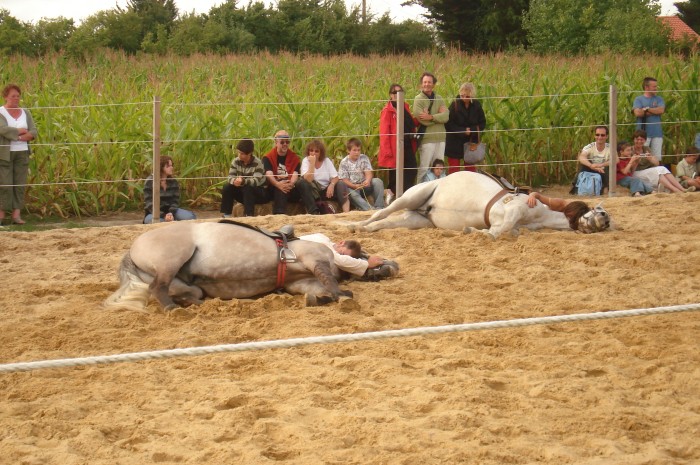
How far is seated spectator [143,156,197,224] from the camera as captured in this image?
11039 mm

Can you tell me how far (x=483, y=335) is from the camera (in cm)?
604

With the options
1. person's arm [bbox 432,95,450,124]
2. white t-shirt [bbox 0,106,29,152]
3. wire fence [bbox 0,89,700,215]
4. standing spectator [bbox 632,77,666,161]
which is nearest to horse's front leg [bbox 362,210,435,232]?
wire fence [bbox 0,89,700,215]

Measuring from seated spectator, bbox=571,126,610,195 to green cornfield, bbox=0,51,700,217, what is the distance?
0.80 m

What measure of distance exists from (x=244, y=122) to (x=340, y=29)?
25698 mm

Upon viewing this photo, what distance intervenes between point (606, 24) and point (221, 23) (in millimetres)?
13469

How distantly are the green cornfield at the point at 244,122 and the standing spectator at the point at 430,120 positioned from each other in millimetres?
664

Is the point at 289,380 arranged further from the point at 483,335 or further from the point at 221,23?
the point at 221,23

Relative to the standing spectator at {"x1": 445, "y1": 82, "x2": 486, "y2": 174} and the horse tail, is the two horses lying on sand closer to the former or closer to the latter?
the horse tail

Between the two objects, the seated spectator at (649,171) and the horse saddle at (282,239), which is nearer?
the horse saddle at (282,239)

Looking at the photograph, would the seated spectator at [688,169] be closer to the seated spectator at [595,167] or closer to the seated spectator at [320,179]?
the seated spectator at [595,167]

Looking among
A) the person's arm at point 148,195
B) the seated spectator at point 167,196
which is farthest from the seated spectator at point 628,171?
the person's arm at point 148,195

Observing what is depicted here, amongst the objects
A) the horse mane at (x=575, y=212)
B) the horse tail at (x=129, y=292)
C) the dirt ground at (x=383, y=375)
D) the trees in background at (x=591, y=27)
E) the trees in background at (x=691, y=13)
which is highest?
the trees in background at (x=691, y=13)

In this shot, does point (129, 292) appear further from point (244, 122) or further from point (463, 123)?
point (463, 123)

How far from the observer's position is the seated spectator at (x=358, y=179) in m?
12.0
